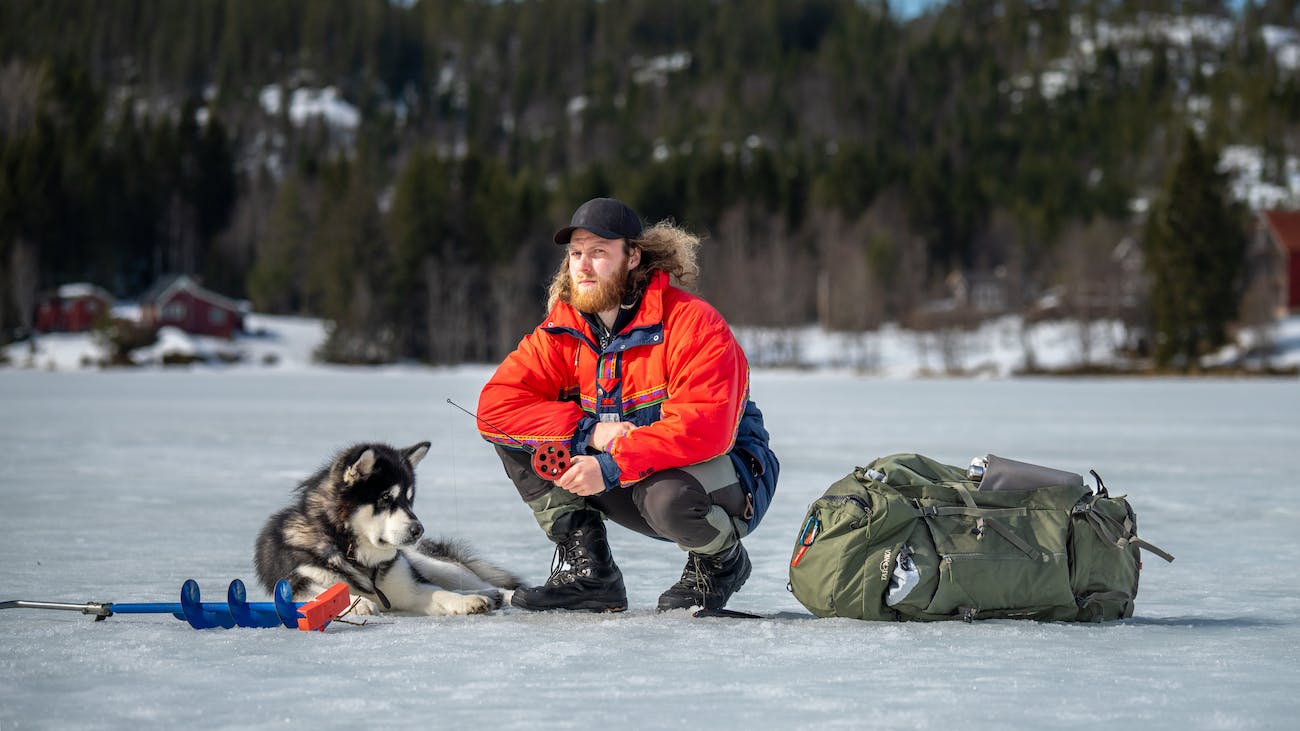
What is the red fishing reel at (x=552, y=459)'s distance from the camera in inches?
163

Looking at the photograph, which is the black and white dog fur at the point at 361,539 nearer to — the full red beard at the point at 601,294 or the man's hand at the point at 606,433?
the man's hand at the point at 606,433

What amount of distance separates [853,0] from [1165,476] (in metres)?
155

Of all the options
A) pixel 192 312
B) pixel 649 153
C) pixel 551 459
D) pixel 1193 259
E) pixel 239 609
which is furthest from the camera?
pixel 649 153

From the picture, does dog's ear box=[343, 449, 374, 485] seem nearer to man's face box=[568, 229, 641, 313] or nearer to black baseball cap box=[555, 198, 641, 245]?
man's face box=[568, 229, 641, 313]

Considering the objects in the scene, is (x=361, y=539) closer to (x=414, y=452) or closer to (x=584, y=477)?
(x=414, y=452)

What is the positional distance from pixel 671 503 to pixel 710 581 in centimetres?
49

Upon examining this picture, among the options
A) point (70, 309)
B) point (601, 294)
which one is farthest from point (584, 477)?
point (70, 309)

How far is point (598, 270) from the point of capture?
4.29 m

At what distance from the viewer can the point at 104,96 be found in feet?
308

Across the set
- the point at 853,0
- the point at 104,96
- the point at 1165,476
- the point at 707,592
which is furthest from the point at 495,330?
the point at 853,0

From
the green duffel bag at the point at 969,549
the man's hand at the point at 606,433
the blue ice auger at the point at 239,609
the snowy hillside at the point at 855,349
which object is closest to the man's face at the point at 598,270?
the man's hand at the point at 606,433

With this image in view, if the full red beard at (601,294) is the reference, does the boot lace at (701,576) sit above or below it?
below

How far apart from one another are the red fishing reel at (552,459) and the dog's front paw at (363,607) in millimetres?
818

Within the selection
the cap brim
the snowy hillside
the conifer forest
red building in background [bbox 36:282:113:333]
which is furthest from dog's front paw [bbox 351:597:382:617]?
red building in background [bbox 36:282:113:333]
